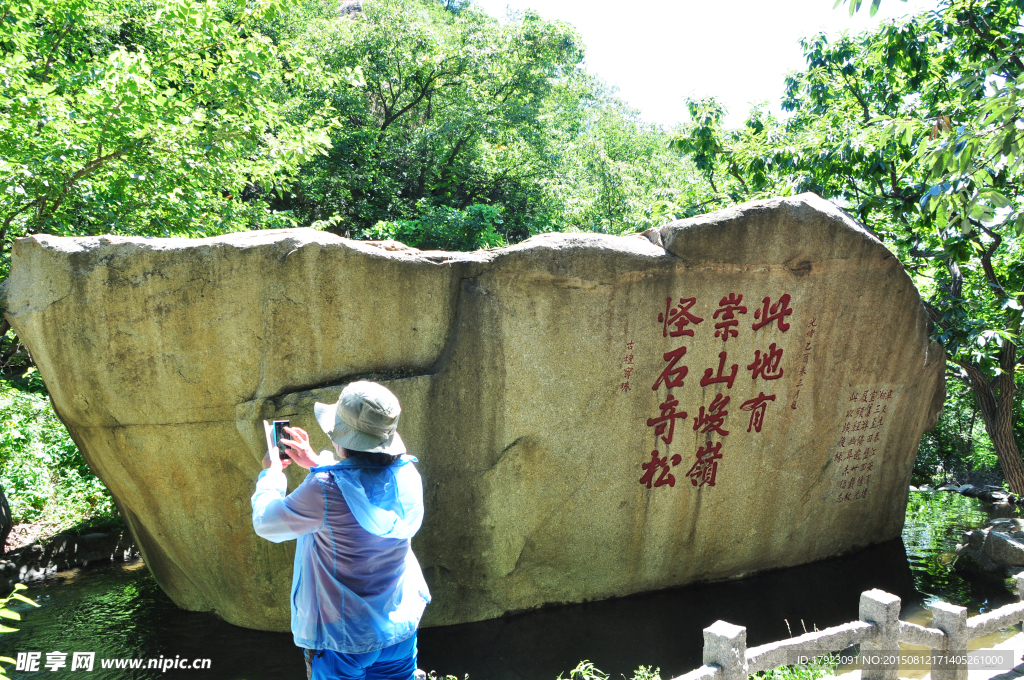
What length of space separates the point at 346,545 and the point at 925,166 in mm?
4977

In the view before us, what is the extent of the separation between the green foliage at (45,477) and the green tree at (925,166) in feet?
26.4

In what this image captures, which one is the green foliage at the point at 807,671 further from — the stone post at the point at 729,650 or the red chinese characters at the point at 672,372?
the red chinese characters at the point at 672,372

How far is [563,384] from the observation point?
15.9ft

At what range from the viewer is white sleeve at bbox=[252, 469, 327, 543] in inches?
82.4

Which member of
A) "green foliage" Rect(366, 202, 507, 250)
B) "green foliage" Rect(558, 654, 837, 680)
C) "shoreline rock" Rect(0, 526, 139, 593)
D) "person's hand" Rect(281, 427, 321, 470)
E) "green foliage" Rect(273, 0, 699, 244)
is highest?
"green foliage" Rect(273, 0, 699, 244)

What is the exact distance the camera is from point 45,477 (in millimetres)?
7840

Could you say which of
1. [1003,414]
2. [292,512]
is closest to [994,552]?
[1003,414]

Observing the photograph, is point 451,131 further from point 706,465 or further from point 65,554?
point 706,465

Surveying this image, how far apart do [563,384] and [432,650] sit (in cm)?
195

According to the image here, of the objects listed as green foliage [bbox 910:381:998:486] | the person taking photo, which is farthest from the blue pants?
green foliage [bbox 910:381:998:486]

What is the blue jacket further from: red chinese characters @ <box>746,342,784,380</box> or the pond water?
red chinese characters @ <box>746,342,784,380</box>

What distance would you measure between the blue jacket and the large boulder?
2206 millimetres

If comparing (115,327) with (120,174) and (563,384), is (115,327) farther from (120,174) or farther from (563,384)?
(563,384)

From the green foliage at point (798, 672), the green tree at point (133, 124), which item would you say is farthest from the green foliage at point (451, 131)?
the green foliage at point (798, 672)
